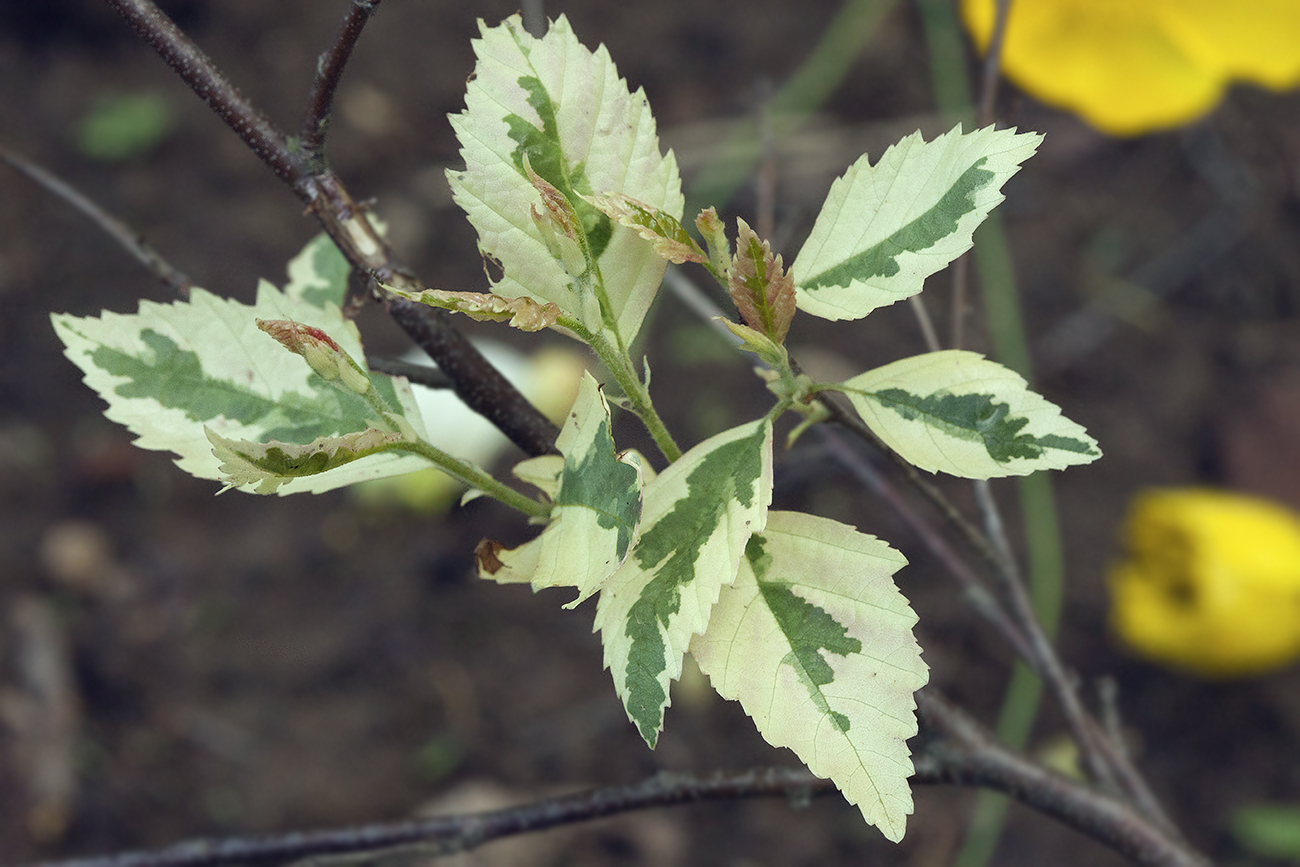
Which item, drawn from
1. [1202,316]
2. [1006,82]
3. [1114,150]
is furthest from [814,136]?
[1202,316]

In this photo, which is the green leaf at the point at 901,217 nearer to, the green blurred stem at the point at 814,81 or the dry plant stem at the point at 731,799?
the dry plant stem at the point at 731,799

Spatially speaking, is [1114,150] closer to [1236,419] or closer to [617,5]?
[1236,419]

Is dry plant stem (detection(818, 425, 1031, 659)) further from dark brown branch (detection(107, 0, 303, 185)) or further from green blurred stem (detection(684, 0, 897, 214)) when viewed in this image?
green blurred stem (detection(684, 0, 897, 214))

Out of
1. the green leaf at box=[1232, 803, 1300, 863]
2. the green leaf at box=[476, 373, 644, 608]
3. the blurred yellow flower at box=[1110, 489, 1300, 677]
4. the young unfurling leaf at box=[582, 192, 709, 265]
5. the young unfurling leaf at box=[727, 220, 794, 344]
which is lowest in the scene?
the green leaf at box=[1232, 803, 1300, 863]

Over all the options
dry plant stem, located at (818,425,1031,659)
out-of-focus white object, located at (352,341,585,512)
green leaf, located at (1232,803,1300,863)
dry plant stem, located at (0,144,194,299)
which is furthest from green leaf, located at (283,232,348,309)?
green leaf, located at (1232,803,1300,863)

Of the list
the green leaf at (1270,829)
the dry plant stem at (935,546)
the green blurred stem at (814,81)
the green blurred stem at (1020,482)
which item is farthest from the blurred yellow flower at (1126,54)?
the green leaf at (1270,829)
